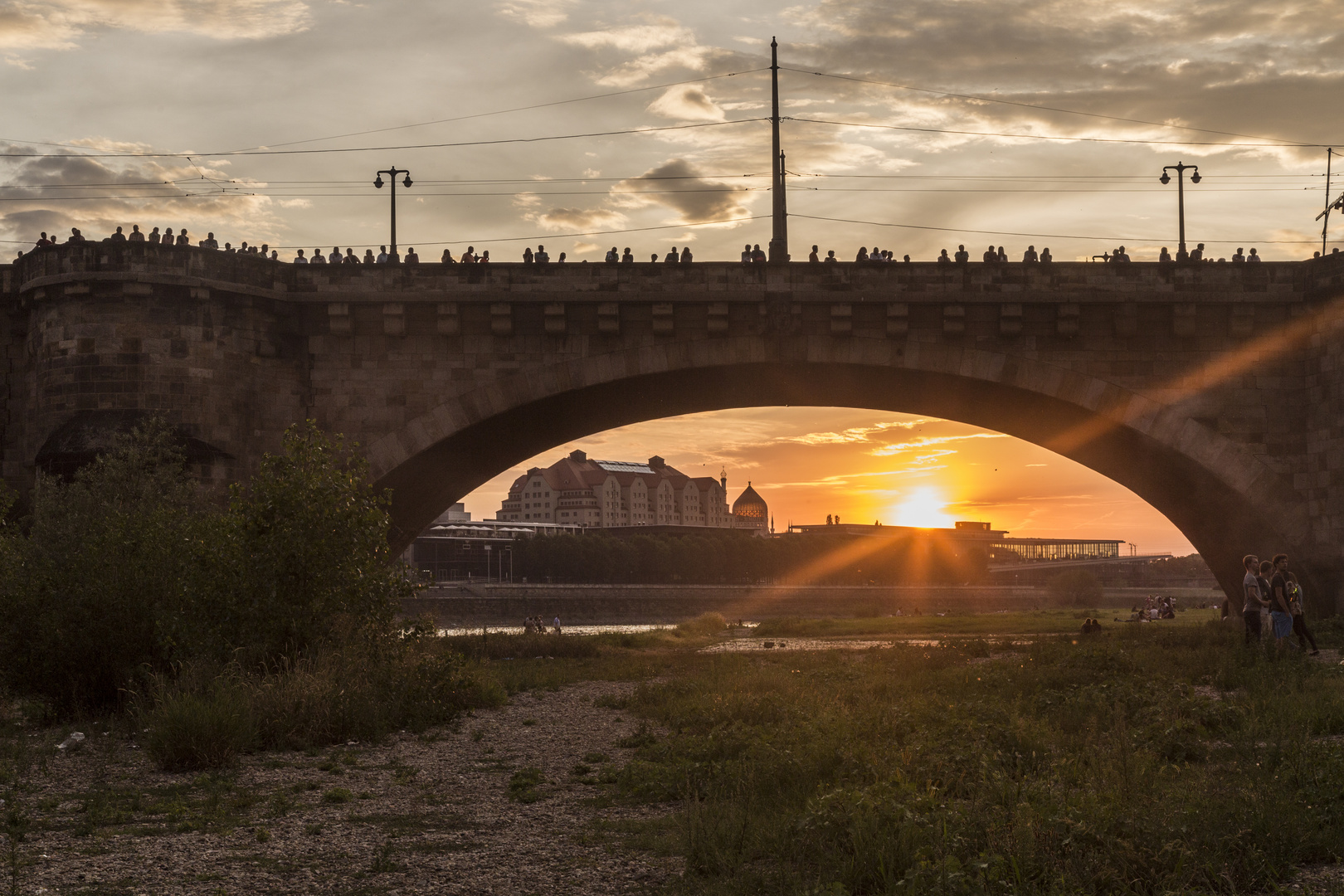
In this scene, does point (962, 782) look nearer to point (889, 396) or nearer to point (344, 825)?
point (344, 825)

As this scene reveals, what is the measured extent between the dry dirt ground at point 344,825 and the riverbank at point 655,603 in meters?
63.8

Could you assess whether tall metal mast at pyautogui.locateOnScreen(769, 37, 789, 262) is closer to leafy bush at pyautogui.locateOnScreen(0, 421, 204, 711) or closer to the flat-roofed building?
leafy bush at pyautogui.locateOnScreen(0, 421, 204, 711)

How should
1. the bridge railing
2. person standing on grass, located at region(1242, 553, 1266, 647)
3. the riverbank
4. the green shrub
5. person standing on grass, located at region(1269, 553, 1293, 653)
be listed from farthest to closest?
the riverbank < the bridge railing < person standing on grass, located at region(1242, 553, 1266, 647) < person standing on grass, located at region(1269, 553, 1293, 653) < the green shrub

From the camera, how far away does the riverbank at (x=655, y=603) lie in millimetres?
85812

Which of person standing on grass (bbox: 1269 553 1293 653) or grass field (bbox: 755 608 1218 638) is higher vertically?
person standing on grass (bbox: 1269 553 1293 653)

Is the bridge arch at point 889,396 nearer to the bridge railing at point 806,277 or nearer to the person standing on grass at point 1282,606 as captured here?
the bridge railing at point 806,277

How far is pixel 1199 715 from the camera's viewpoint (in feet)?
42.1

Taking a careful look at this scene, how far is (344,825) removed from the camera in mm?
10133

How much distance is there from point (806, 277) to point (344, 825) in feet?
81.9

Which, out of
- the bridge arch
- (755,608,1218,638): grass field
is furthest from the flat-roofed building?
the bridge arch

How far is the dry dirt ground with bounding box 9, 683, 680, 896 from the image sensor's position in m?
8.21

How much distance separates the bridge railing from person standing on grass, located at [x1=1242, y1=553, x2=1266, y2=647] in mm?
14353

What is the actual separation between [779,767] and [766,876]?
3144 mm

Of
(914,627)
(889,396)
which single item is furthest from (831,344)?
(914,627)
